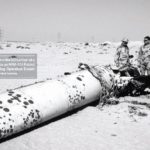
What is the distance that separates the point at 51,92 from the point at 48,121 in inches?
24.9

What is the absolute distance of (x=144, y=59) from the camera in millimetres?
10047

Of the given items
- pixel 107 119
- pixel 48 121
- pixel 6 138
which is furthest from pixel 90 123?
pixel 6 138

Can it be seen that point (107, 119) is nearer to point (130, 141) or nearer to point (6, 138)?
point (130, 141)

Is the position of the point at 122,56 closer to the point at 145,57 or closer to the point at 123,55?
the point at 123,55

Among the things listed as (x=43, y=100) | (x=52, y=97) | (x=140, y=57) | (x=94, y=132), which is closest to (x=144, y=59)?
(x=140, y=57)

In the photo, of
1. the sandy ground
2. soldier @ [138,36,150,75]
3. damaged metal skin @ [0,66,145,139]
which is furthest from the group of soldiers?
the sandy ground

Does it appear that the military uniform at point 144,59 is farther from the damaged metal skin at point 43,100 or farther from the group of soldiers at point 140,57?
the damaged metal skin at point 43,100

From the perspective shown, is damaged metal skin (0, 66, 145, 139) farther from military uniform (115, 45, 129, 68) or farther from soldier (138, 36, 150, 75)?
military uniform (115, 45, 129, 68)

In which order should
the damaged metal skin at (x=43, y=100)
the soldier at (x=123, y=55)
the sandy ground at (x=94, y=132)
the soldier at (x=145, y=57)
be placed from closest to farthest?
the sandy ground at (x=94, y=132) < the damaged metal skin at (x=43, y=100) < the soldier at (x=145, y=57) < the soldier at (x=123, y=55)

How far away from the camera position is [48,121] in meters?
5.92

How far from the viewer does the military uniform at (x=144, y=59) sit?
9.94 metres

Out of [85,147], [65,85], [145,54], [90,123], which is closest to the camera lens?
[85,147]

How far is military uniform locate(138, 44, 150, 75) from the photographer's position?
9.94 m

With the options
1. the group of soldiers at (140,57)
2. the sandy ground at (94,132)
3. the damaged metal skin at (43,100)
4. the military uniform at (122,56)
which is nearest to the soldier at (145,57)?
the group of soldiers at (140,57)
